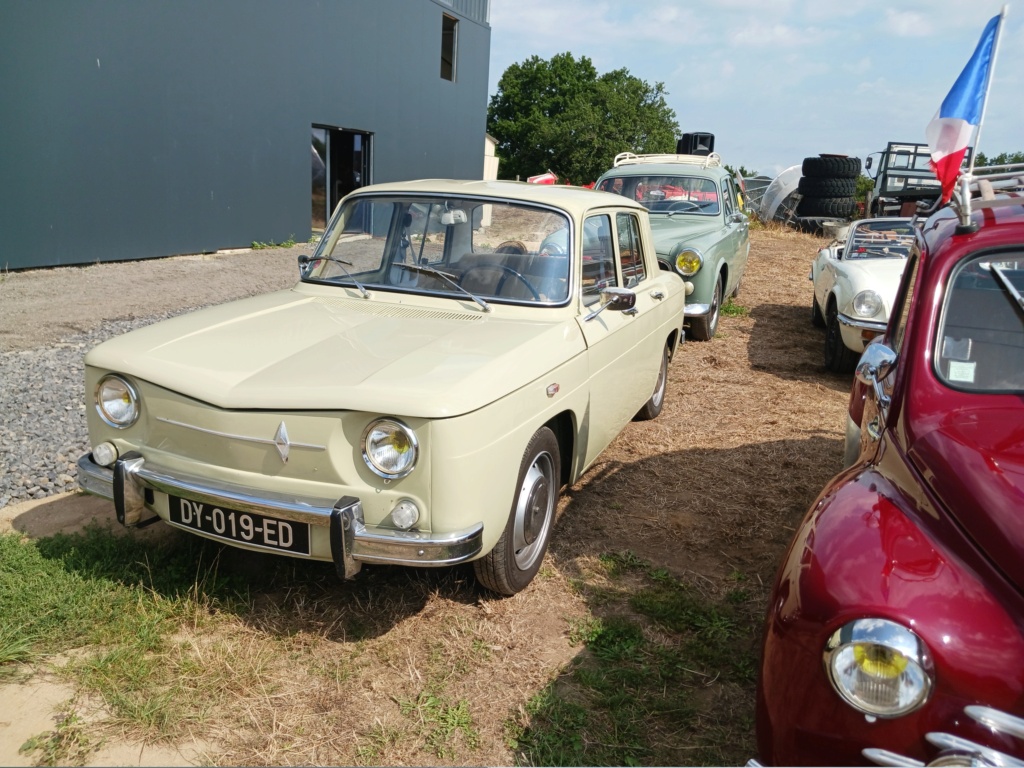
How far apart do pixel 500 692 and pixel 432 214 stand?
2.41m

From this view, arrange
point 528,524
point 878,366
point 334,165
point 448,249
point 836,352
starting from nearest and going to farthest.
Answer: point 878,366 → point 528,524 → point 448,249 → point 836,352 → point 334,165

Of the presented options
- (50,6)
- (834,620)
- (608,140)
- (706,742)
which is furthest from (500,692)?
(608,140)

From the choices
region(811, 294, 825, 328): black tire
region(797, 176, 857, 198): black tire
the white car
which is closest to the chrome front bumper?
the white car

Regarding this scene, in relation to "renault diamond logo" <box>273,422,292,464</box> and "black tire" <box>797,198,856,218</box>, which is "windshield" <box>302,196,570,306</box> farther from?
"black tire" <box>797,198,856,218</box>

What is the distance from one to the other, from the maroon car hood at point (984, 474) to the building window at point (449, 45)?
18570 millimetres

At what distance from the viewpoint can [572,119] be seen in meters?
50.0

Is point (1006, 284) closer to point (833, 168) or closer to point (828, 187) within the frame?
point (828, 187)

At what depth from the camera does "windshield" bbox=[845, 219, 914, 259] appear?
25.8 ft

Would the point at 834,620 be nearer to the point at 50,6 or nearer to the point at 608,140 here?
the point at 50,6

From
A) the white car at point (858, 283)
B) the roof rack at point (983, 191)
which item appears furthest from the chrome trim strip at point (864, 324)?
the roof rack at point (983, 191)

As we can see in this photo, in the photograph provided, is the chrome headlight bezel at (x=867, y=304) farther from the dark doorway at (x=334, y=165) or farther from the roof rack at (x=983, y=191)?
the dark doorway at (x=334, y=165)

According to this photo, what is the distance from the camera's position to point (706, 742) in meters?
2.67

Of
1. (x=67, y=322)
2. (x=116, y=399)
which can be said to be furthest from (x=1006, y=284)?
(x=67, y=322)

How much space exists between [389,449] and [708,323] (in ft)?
21.1
